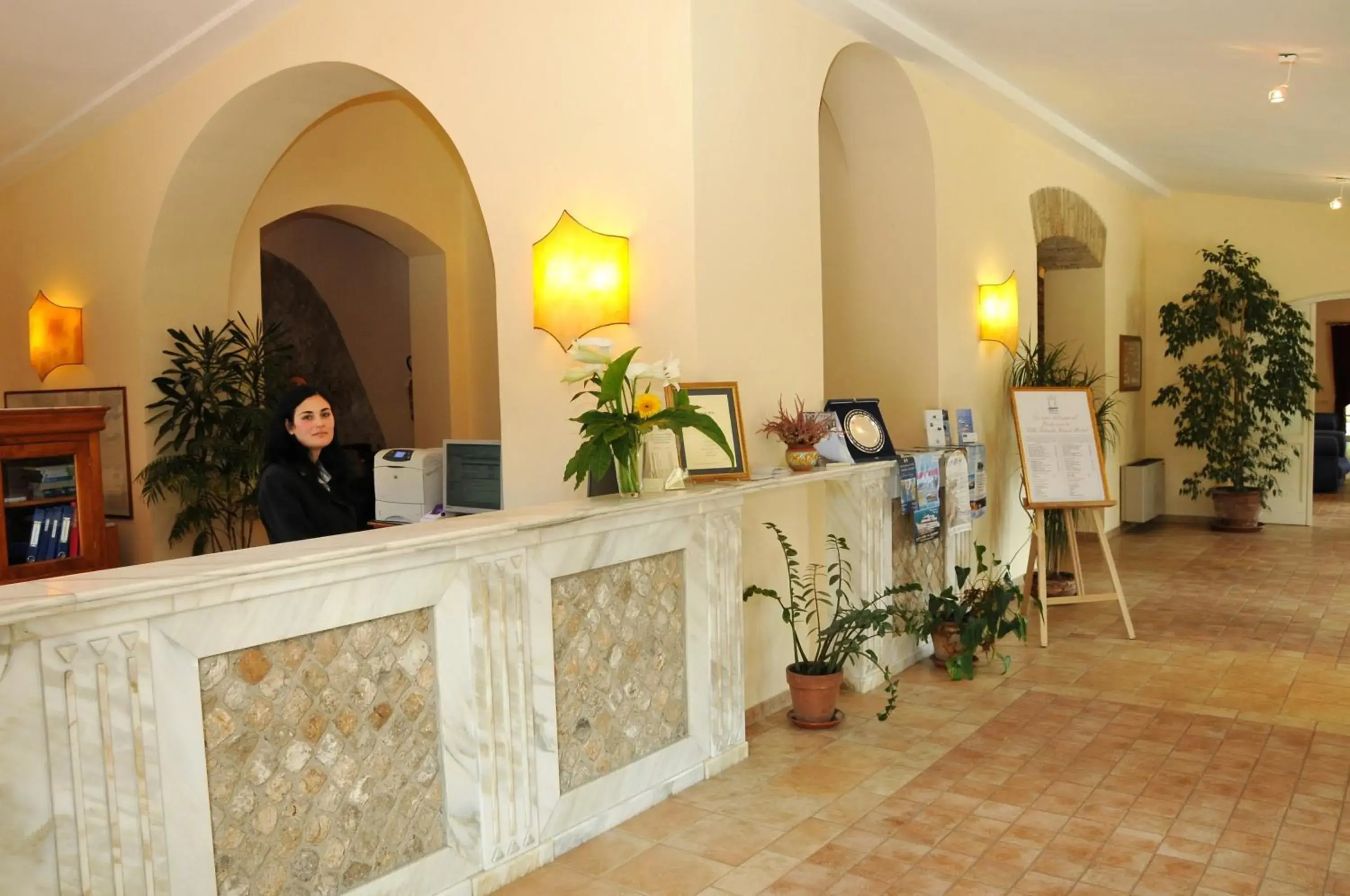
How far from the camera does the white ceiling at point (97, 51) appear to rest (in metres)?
4.92

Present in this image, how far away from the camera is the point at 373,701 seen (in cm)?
262

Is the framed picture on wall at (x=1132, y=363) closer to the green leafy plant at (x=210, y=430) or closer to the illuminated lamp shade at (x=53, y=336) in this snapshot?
the green leafy plant at (x=210, y=430)

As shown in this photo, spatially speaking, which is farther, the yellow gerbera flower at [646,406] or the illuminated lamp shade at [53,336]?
the illuminated lamp shade at [53,336]

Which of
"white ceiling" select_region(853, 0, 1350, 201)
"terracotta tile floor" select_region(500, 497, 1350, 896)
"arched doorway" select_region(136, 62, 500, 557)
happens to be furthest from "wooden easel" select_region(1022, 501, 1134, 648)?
"arched doorway" select_region(136, 62, 500, 557)

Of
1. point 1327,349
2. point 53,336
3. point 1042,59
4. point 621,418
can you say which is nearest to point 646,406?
point 621,418

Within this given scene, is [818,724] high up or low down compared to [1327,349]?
down

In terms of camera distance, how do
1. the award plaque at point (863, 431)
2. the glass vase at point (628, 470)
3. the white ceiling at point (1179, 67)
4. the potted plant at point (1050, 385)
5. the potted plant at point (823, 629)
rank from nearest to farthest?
the glass vase at point (628, 470), the potted plant at point (823, 629), the white ceiling at point (1179, 67), the award plaque at point (863, 431), the potted plant at point (1050, 385)

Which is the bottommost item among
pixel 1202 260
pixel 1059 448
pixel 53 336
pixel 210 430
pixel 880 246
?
pixel 1059 448

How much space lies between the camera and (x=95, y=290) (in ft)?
21.3

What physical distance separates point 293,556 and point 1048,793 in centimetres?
259

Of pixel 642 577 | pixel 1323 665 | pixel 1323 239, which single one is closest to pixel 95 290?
pixel 642 577

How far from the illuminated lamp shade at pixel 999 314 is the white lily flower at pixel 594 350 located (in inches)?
140

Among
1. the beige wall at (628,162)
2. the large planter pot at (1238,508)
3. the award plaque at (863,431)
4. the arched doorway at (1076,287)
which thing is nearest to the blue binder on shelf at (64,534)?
the beige wall at (628,162)

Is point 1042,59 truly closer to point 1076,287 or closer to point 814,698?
point 814,698
